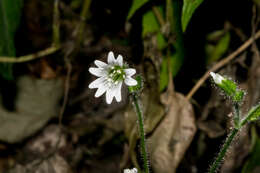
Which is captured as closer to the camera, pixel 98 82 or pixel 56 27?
pixel 98 82

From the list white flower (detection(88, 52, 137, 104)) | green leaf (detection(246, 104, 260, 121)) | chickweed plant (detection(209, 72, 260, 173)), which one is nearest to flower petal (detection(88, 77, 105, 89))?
white flower (detection(88, 52, 137, 104))

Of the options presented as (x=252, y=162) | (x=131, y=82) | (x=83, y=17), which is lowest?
(x=252, y=162)

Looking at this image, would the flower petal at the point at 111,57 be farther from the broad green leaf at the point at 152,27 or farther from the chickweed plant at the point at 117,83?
the broad green leaf at the point at 152,27

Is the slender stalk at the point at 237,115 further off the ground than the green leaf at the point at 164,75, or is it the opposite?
the green leaf at the point at 164,75

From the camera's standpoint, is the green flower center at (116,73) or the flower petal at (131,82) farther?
the green flower center at (116,73)

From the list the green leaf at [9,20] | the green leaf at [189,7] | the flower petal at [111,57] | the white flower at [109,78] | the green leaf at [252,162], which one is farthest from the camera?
the green leaf at [9,20]

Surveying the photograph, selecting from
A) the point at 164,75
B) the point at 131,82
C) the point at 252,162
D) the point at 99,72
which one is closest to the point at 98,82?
the point at 99,72

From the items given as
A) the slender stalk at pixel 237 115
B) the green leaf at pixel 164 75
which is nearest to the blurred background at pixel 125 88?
the green leaf at pixel 164 75

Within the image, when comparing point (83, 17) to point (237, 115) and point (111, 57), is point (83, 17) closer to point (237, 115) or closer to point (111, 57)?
point (111, 57)
